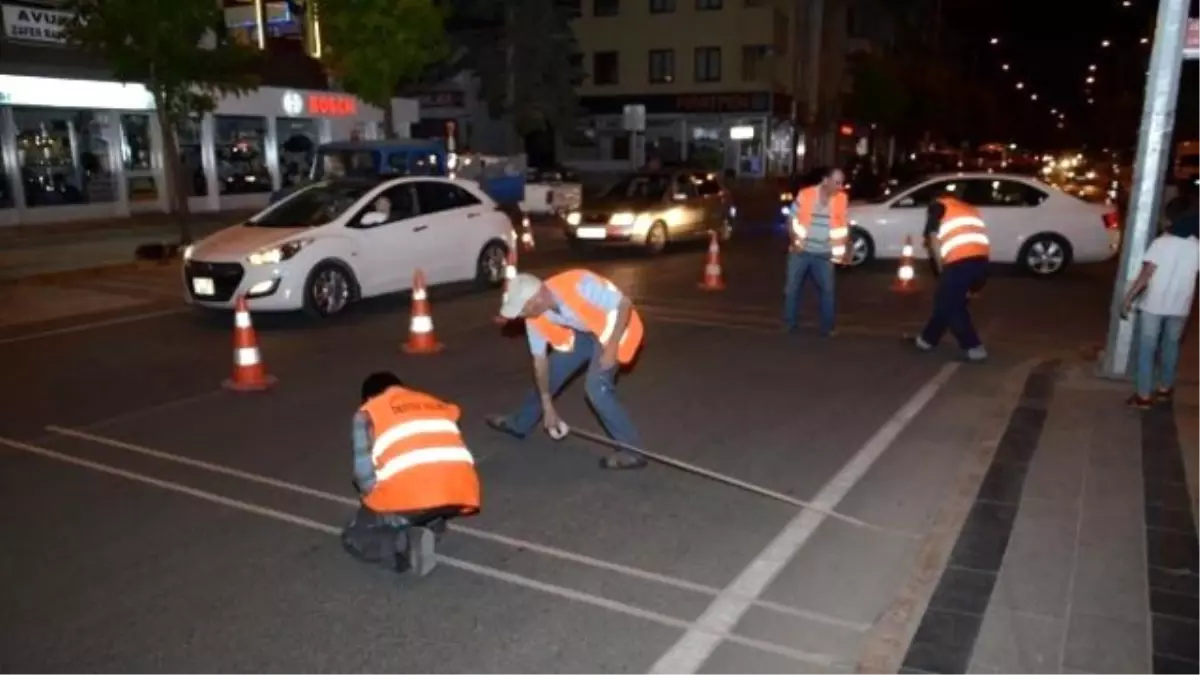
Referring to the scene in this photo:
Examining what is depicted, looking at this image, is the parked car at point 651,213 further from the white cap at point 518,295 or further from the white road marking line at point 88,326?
the white cap at point 518,295

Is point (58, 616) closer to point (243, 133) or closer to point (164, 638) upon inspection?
point (164, 638)

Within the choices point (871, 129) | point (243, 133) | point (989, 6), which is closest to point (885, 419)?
point (243, 133)

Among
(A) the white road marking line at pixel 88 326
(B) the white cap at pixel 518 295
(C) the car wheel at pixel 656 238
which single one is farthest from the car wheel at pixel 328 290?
(C) the car wheel at pixel 656 238

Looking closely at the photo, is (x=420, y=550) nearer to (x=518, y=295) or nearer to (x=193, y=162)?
(x=518, y=295)

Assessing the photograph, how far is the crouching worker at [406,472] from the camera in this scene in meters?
4.62

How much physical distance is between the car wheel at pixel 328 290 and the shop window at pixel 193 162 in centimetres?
1548

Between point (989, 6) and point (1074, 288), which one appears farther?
point (989, 6)

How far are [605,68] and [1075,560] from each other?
49.1 m

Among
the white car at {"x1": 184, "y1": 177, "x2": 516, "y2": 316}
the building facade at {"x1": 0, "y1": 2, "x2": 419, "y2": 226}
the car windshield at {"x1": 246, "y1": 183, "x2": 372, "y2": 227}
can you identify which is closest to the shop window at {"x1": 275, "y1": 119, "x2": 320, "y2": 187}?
the building facade at {"x1": 0, "y1": 2, "x2": 419, "y2": 226}

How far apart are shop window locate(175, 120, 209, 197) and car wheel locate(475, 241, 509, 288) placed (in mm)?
14126

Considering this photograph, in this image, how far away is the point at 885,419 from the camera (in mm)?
7875

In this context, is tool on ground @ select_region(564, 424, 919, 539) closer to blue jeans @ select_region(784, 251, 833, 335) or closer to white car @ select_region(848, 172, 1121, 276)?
blue jeans @ select_region(784, 251, 833, 335)

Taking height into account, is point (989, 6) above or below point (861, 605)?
above

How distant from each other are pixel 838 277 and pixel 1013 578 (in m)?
11.6
